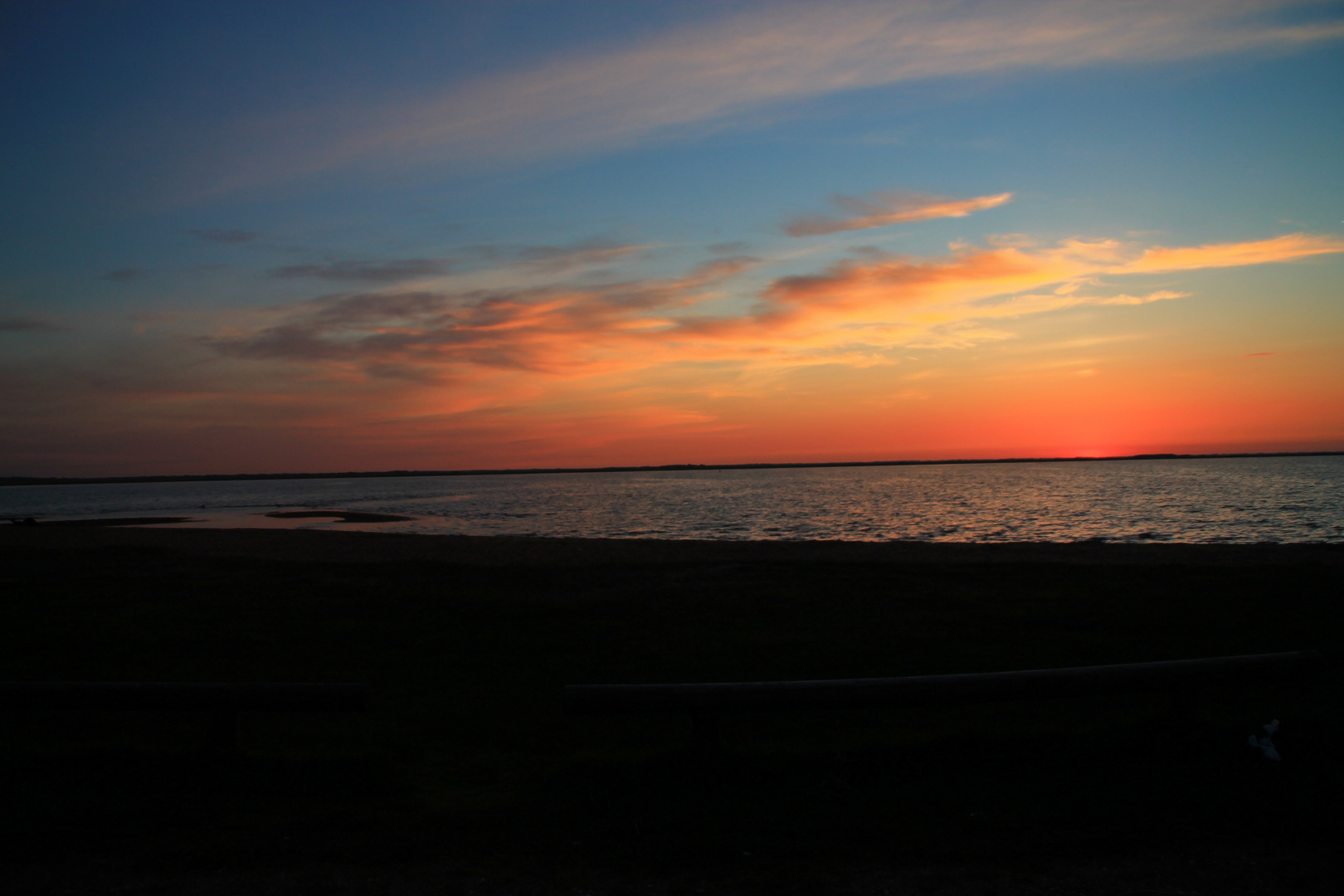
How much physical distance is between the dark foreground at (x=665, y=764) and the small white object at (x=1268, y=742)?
9cm

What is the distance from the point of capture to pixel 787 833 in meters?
4.69

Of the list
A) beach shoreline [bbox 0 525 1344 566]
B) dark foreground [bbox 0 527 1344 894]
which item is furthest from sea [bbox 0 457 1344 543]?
dark foreground [bbox 0 527 1344 894]

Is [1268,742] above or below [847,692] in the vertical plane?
below

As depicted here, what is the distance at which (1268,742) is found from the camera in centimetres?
574

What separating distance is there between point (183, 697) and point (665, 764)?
360 cm

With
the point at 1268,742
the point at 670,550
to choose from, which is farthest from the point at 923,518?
the point at 1268,742

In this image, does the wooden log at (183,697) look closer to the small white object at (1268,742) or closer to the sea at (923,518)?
the small white object at (1268,742)

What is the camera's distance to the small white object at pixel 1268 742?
5.65 m

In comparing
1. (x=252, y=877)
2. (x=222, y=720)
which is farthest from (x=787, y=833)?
(x=222, y=720)

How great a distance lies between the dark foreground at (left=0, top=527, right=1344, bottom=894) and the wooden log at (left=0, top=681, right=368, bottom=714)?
445 millimetres

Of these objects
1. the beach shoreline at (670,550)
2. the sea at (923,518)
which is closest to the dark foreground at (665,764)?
the beach shoreline at (670,550)

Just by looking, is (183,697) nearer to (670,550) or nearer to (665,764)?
(665,764)

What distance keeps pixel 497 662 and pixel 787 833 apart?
232 inches

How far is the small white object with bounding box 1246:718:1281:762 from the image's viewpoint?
18.5 ft
